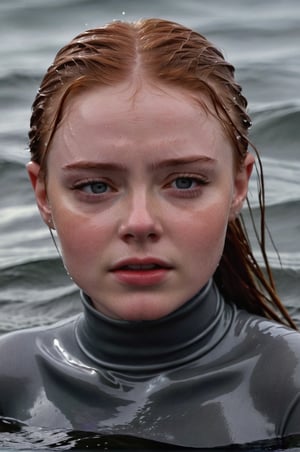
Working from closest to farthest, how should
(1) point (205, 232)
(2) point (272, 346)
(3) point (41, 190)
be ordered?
(1) point (205, 232) → (2) point (272, 346) → (3) point (41, 190)

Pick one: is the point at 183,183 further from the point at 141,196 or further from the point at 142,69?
the point at 142,69

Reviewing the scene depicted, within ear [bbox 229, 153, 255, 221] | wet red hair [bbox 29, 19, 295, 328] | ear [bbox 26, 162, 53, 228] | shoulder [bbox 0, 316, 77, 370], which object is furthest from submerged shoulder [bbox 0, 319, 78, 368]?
ear [bbox 229, 153, 255, 221]

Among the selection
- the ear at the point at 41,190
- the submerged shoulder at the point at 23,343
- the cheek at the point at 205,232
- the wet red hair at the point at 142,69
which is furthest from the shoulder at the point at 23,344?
the cheek at the point at 205,232

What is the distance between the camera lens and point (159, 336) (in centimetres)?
339

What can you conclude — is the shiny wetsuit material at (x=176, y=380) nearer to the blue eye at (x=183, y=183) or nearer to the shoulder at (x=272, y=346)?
the shoulder at (x=272, y=346)

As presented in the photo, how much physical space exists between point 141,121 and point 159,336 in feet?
1.71

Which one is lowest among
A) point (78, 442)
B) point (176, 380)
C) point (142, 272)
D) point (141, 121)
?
point (78, 442)

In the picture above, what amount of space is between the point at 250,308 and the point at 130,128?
2.18 ft

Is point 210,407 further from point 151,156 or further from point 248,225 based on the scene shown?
point 248,225

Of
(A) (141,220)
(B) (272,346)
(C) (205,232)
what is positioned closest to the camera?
(A) (141,220)

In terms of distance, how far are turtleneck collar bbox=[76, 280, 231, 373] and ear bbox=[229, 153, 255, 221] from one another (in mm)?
182

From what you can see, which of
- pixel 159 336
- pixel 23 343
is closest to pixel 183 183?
pixel 159 336

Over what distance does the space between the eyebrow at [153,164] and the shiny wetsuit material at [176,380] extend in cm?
34

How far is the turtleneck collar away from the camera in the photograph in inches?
133
